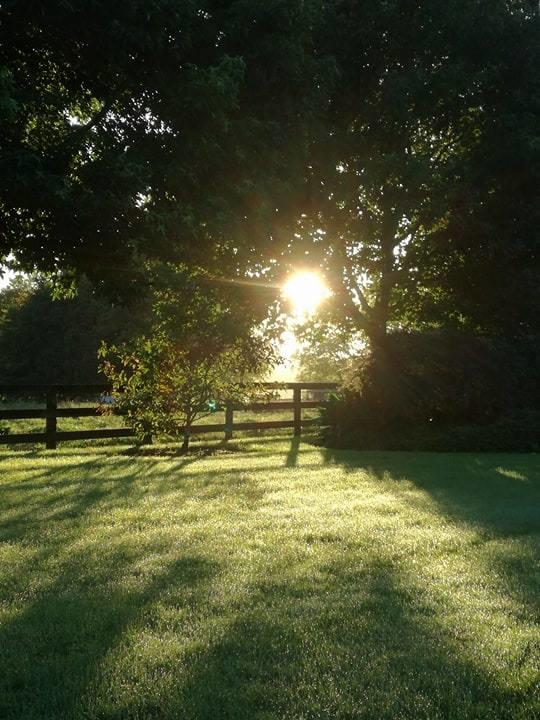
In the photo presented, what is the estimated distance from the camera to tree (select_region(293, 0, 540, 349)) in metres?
16.6

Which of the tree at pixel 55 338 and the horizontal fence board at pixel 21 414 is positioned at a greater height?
the tree at pixel 55 338

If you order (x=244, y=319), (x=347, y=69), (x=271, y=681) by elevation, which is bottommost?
(x=271, y=681)

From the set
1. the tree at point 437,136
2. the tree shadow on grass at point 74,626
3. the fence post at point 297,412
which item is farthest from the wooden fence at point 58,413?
the tree shadow on grass at point 74,626

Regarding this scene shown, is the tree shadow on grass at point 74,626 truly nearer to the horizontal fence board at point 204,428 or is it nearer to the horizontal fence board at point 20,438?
the horizontal fence board at point 20,438

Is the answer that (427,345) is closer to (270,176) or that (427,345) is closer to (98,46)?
(270,176)

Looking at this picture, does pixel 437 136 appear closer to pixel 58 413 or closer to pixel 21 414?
pixel 58 413

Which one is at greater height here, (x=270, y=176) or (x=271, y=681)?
(x=270, y=176)

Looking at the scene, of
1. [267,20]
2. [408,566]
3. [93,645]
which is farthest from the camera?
[267,20]

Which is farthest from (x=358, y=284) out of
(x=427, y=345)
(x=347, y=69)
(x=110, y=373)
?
(x=110, y=373)

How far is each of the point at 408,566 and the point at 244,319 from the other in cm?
1303

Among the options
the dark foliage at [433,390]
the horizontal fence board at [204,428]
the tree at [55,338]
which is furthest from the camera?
the tree at [55,338]

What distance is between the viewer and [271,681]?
3209mm

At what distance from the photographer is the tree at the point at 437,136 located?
16578mm

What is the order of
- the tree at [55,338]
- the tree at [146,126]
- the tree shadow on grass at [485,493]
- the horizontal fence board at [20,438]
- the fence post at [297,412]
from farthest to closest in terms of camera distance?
the tree at [55,338] → the fence post at [297,412] → the horizontal fence board at [20,438] → the tree at [146,126] → the tree shadow on grass at [485,493]
